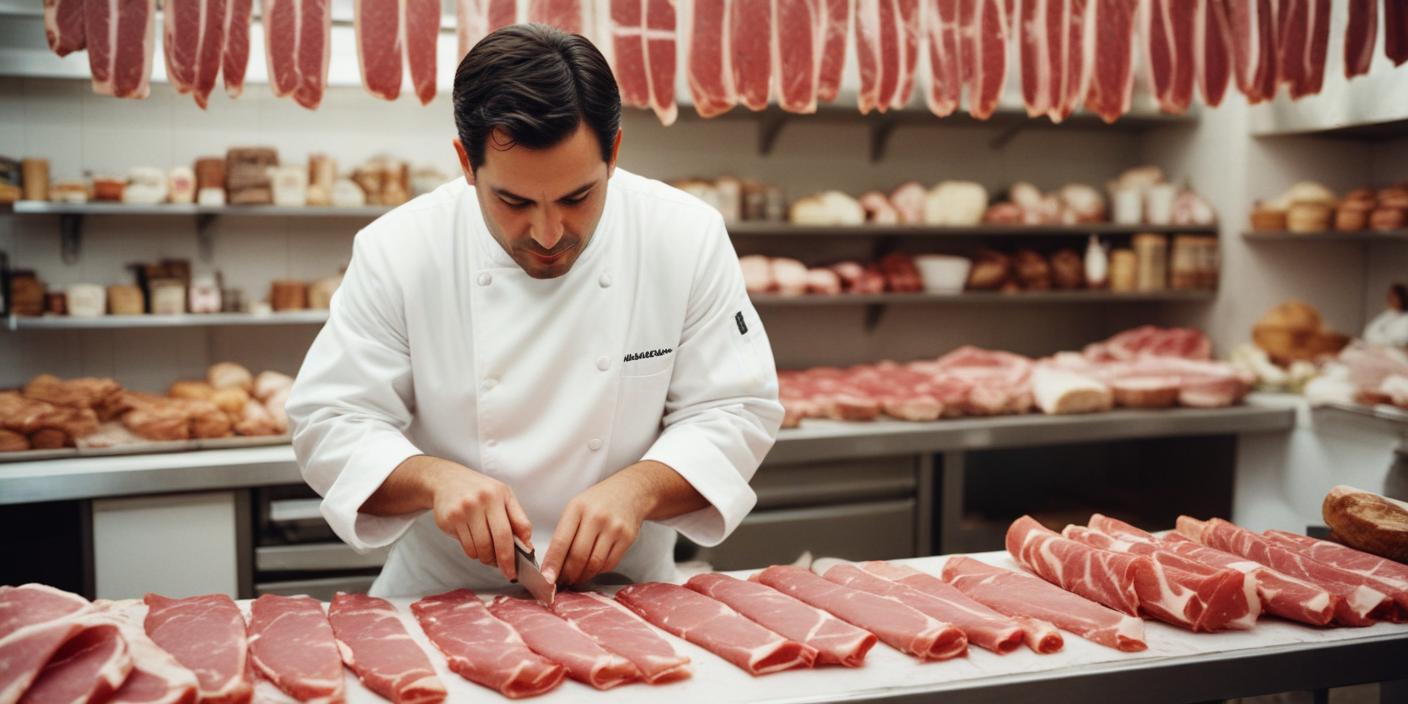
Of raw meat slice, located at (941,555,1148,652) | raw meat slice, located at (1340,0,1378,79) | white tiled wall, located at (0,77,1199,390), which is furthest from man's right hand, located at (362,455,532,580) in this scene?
raw meat slice, located at (1340,0,1378,79)

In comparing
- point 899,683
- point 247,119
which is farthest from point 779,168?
point 899,683

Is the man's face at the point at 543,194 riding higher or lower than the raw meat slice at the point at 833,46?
lower

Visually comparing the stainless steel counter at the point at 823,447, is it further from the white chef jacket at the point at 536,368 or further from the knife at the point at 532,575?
the knife at the point at 532,575

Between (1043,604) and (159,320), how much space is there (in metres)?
3.06

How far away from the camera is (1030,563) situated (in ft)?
6.26

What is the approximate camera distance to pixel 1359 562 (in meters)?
1.85

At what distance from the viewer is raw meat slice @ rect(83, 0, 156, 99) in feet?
7.93

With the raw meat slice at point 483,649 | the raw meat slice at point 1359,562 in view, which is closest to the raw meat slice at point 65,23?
the raw meat slice at point 483,649

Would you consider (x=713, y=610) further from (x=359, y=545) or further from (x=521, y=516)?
(x=359, y=545)

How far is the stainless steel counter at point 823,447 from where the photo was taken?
9.65 ft

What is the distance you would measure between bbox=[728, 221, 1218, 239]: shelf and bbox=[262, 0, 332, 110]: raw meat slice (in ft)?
5.68

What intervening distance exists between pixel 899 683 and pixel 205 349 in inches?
132

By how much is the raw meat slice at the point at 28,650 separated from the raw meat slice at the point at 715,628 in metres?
0.80

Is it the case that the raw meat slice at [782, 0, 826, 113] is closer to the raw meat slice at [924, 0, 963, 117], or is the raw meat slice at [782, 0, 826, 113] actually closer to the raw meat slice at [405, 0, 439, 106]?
the raw meat slice at [924, 0, 963, 117]
